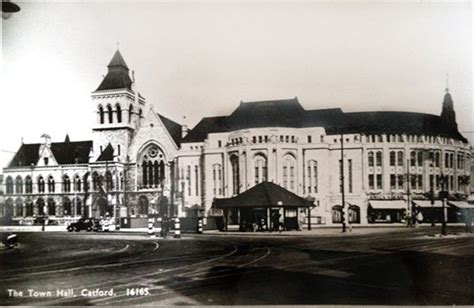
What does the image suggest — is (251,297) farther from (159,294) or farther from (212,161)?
(212,161)

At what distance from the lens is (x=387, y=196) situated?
385 cm

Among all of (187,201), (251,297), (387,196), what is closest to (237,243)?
(187,201)

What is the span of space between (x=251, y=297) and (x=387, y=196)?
1469mm

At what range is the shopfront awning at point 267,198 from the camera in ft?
12.4

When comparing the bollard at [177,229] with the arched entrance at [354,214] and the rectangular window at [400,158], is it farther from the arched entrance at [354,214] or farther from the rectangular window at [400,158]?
the rectangular window at [400,158]

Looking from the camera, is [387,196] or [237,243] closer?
[387,196]

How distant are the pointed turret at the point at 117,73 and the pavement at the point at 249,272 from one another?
1.36 m

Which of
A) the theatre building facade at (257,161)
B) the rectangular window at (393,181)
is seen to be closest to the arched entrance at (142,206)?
the theatre building facade at (257,161)

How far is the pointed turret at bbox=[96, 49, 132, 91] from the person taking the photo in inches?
142

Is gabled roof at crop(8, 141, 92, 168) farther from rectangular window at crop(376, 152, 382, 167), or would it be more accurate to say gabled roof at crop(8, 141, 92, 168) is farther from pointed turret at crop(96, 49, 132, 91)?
rectangular window at crop(376, 152, 382, 167)

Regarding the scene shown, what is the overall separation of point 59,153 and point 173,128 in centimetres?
108

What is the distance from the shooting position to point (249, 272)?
338 cm

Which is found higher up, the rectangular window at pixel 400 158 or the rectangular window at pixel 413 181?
the rectangular window at pixel 400 158

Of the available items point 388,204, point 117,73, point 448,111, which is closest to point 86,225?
point 117,73
